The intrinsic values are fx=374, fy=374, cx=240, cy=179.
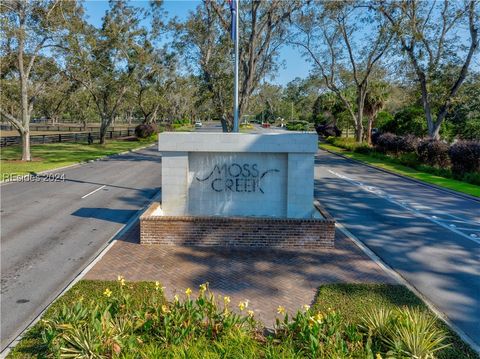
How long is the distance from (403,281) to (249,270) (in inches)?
145

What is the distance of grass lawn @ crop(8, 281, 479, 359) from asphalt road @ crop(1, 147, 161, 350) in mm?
716

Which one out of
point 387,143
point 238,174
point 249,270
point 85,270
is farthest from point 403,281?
point 387,143

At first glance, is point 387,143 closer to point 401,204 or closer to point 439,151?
point 439,151

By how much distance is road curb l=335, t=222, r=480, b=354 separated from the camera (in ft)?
21.6

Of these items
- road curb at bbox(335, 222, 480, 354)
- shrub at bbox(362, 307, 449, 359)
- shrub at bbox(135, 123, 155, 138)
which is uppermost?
shrub at bbox(135, 123, 155, 138)

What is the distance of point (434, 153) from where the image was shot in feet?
89.3

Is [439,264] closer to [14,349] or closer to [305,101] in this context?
[14,349]

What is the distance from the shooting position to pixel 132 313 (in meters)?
6.51

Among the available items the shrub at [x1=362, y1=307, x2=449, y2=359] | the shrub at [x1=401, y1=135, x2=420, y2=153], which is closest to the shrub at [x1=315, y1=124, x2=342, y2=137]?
the shrub at [x1=401, y1=135, x2=420, y2=153]

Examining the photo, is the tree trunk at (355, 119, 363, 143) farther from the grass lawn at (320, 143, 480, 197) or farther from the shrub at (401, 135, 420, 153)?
the shrub at (401, 135, 420, 153)

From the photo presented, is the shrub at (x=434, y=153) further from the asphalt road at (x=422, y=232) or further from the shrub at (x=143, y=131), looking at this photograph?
the shrub at (x=143, y=131)

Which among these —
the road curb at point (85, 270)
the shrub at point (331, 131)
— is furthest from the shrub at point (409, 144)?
the shrub at point (331, 131)

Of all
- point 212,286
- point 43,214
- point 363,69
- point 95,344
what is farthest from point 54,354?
point 363,69

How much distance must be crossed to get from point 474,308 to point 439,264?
8.02 ft
